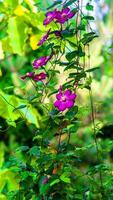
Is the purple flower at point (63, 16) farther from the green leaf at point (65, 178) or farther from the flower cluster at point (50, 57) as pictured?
the green leaf at point (65, 178)

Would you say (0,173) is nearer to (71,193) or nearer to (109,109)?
(71,193)

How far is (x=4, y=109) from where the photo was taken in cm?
150

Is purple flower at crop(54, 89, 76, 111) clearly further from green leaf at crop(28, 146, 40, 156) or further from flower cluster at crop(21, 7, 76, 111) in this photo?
green leaf at crop(28, 146, 40, 156)

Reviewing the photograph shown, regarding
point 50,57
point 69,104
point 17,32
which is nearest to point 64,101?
point 69,104

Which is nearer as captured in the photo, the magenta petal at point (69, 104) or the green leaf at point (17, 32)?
the magenta petal at point (69, 104)

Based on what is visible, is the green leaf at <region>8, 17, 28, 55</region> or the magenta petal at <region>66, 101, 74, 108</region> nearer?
the magenta petal at <region>66, 101, 74, 108</region>

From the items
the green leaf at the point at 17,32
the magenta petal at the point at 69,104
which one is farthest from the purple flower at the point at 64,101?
the green leaf at the point at 17,32

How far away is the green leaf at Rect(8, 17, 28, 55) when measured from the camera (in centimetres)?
159

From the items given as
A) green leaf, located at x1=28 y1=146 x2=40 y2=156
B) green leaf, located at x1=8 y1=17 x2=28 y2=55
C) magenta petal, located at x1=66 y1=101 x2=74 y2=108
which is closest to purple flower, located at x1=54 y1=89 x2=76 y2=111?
magenta petal, located at x1=66 y1=101 x2=74 y2=108

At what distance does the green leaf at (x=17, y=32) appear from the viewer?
1.59 meters

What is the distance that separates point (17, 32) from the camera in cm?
159

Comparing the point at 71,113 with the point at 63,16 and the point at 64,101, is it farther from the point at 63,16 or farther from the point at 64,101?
the point at 63,16

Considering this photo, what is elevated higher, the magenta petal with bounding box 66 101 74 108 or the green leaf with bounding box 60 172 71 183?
the magenta petal with bounding box 66 101 74 108

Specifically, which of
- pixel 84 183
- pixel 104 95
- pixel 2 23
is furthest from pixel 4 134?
pixel 84 183
